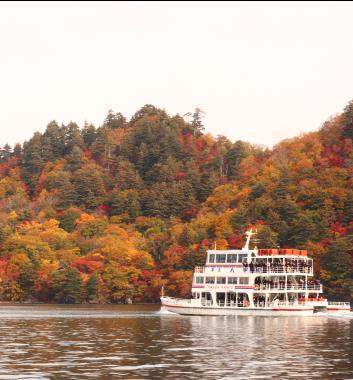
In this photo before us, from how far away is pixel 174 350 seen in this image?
53375mm

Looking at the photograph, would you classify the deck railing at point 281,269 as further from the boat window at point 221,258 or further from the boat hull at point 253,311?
the boat hull at point 253,311

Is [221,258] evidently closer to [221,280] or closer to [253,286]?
[221,280]

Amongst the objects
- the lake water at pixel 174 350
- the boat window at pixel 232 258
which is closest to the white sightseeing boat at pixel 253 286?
the boat window at pixel 232 258

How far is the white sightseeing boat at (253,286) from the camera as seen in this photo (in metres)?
97.8

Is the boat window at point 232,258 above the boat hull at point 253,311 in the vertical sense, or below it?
above

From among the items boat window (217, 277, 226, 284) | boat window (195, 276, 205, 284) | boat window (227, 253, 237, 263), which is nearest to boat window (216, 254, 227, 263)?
boat window (227, 253, 237, 263)

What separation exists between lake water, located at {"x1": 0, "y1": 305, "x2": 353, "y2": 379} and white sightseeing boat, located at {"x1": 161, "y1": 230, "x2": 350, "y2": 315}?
13.2 m

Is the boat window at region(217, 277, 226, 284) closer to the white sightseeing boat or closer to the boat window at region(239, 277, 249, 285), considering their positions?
the white sightseeing boat

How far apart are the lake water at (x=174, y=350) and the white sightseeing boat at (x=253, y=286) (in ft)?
43.2

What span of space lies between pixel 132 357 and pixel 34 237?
13174 cm

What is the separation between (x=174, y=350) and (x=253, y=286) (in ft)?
152

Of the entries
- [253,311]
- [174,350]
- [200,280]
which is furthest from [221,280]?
[174,350]

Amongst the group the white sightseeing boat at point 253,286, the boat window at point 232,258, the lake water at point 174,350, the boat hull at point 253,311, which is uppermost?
the boat window at point 232,258

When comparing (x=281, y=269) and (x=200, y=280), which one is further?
(x=200, y=280)
